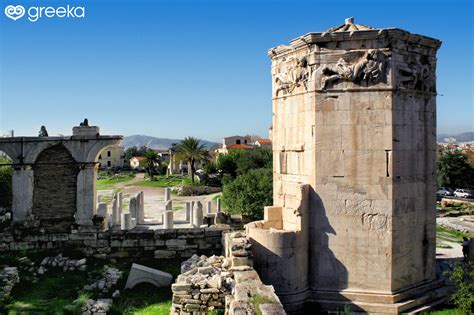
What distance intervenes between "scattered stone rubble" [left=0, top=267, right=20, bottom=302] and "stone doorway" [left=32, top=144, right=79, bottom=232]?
261cm

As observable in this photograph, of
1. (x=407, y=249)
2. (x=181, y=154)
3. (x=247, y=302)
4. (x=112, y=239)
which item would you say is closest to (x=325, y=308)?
(x=407, y=249)

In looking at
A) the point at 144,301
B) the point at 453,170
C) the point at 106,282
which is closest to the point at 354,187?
the point at 144,301

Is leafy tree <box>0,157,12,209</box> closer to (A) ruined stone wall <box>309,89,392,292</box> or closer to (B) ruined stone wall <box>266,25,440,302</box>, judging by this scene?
(B) ruined stone wall <box>266,25,440,302</box>

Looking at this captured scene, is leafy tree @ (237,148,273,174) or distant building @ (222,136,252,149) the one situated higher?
distant building @ (222,136,252,149)

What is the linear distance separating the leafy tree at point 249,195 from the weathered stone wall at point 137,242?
9613 mm

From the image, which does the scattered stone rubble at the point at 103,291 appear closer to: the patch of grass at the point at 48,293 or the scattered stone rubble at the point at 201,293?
the patch of grass at the point at 48,293

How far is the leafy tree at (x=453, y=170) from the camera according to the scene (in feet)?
161

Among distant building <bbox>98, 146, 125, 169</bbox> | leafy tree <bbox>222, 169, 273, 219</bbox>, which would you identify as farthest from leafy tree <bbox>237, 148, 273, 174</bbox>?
distant building <bbox>98, 146, 125, 169</bbox>

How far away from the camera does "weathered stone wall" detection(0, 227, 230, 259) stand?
45.0ft

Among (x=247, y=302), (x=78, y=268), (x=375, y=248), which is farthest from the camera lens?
(x=78, y=268)

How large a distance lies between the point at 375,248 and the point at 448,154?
149 ft

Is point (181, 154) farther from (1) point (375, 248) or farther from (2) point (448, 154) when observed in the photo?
(1) point (375, 248)

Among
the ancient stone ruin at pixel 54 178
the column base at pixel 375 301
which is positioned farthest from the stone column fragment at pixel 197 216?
the column base at pixel 375 301

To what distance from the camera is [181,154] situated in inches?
1861
